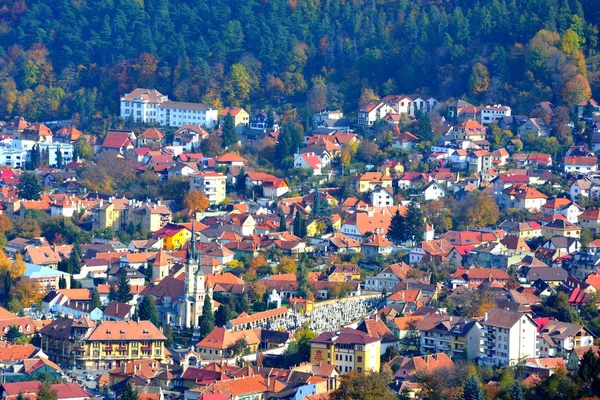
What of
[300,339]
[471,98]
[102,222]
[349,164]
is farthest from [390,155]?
[300,339]

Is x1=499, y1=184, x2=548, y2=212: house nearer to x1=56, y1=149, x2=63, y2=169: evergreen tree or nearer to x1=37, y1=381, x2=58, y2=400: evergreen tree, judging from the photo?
x1=56, y1=149, x2=63, y2=169: evergreen tree

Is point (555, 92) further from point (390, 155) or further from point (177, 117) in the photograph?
point (177, 117)

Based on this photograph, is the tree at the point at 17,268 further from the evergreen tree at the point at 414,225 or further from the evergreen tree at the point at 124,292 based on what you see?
the evergreen tree at the point at 414,225

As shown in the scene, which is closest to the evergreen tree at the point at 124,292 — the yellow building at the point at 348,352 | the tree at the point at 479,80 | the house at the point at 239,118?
the yellow building at the point at 348,352

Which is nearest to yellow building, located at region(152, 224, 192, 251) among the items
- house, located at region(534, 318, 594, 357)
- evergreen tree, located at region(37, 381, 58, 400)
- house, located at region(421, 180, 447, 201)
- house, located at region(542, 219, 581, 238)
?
house, located at region(421, 180, 447, 201)

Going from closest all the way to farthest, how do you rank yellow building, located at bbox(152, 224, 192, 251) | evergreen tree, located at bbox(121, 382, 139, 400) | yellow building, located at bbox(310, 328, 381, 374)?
evergreen tree, located at bbox(121, 382, 139, 400) < yellow building, located at bbox(310, 328, 381, 374) < yellow building, located at bbox(152, 224, 192, 251)

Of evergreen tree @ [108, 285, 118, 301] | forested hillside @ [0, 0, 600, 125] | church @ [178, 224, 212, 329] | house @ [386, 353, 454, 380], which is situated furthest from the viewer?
forested hillside @ [0, 0, 600, 125]

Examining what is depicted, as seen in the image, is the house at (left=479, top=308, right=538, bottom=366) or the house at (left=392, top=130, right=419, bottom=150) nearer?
the house at (left=479, top=308, right=538, bottom=366)
